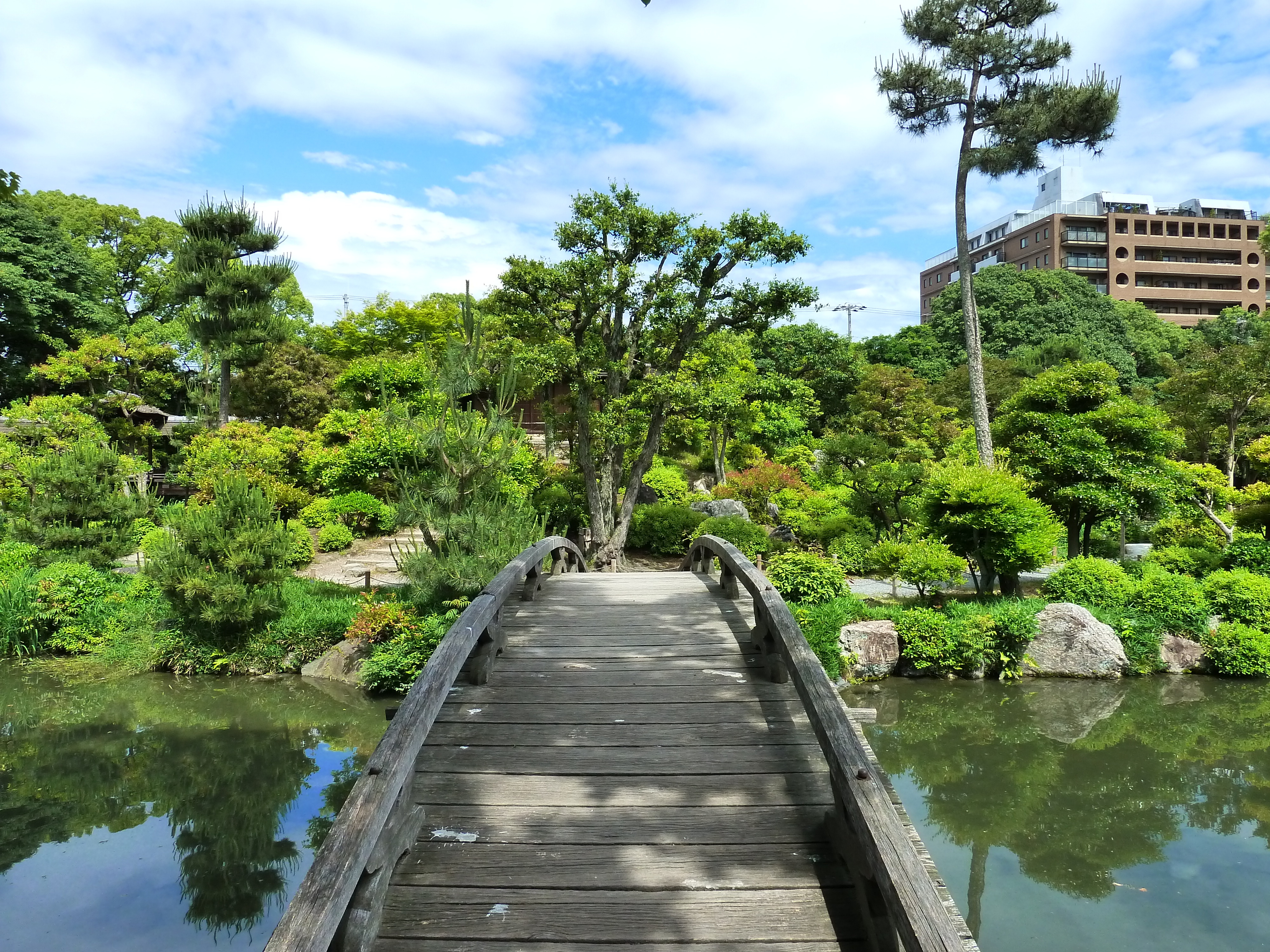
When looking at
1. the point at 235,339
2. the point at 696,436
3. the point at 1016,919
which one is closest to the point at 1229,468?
the point at 696,436

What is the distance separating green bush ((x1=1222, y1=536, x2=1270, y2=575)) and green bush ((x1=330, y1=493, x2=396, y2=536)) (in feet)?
49.8

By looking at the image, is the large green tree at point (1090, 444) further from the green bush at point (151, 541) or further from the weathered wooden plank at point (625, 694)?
the green bush at point (151, 541)

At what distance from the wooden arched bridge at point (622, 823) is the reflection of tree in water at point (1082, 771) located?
2497 millimetres

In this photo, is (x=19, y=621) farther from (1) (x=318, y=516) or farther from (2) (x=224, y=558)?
(1) (x=318, y=516)

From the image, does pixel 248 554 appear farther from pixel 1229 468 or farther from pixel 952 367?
pixel 952 367

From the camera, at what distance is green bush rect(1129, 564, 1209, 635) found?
392 inches

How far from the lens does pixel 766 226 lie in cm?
1234

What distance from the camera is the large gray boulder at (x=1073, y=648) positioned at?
9.66m

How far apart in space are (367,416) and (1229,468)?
2017 cm

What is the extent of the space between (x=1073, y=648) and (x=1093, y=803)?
369 centimetres

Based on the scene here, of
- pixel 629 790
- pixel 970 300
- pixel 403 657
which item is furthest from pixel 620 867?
pixel 970 300

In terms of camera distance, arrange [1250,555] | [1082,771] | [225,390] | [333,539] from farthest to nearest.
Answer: [225,390]
[333,539]
[1250,555]
[1082,771]

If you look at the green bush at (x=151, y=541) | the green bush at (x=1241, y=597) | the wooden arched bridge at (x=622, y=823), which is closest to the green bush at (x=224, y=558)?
the green bush at (x=151, y=541)

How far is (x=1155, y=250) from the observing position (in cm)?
4612
